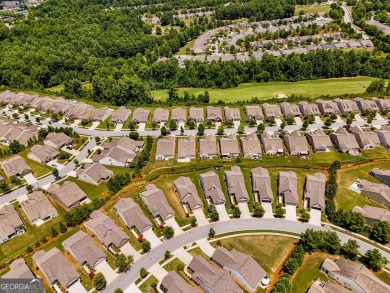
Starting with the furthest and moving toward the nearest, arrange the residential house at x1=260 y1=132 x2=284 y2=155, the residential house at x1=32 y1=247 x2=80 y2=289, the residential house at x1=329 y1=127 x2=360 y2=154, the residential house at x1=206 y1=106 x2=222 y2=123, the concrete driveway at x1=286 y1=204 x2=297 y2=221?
the residential house at x1=206 y1=106 x2=222 y2=123 < the residential house at x1=260 y1=132 x2=284 y2=155 < the residential house at x1=329 y1=127 x2=360 y2=154 < the concrete driveway at x1=286 y1=204 x2=297 y2=221 < the residential house at x1=32 y1=247 x2=80 y2=289

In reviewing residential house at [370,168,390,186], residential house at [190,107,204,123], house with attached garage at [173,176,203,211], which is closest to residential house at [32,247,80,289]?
house with attached garage at [173,176,203,211]

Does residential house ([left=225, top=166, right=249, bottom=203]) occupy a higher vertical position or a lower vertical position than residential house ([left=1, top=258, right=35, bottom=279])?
lower

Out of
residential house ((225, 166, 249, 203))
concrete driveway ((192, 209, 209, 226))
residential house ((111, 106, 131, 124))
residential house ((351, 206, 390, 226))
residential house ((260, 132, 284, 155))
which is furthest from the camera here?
residential house ((111, 106, 131, 124))

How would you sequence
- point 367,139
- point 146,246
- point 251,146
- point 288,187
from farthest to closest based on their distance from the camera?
1. point 367,139
2. point 251,146
3. point 288,187
4. point 146,246

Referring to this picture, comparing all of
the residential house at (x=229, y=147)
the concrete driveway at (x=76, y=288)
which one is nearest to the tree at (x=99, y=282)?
the concrete driveway at (x=76, y=288)

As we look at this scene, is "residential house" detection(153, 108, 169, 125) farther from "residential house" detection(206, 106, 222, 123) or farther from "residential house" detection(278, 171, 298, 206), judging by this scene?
"residential house" detection(278, 171, 298, 206)

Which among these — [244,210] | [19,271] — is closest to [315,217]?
[244,210]

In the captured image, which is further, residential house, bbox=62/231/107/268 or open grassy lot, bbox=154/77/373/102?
open grassy lot, bbox=154/77/373/102

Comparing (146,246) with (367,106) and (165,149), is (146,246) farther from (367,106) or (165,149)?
(367,106)

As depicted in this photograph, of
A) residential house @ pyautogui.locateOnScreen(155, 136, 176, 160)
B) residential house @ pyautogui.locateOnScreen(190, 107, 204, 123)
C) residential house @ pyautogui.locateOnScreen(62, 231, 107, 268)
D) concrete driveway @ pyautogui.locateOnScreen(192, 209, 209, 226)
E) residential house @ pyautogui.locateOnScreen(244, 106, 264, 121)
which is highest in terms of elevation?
residential house @ pyautogui.locateOnScreen(62, 231, 107, 268)
